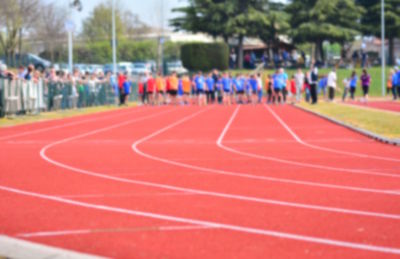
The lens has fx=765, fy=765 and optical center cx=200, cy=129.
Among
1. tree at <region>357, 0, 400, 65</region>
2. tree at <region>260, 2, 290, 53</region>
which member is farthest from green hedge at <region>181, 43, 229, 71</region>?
tree at <region>357, 0, 400, 65</region>

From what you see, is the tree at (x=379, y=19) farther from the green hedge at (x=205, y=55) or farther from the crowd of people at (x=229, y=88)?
the crowd of people at (x=229, y=88)

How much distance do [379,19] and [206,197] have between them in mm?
61604

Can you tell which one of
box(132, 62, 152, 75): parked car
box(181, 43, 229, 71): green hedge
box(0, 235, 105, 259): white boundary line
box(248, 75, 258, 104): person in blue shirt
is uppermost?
box(181, 43, 229, 71): green hedge

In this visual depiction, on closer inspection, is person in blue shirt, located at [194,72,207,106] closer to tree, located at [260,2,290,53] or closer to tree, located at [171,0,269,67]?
tree, located at [171,0,269,67]

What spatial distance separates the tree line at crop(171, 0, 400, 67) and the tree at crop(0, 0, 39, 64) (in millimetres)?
19099

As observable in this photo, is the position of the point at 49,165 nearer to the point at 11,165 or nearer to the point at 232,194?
the point at 11,165

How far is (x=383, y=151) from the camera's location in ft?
45.6

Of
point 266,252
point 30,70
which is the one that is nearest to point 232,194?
point 266,252

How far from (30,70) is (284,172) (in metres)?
19.3

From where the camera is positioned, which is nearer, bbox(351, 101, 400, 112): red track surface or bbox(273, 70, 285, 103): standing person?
bbox(351, 101, 400, 112): red track surface

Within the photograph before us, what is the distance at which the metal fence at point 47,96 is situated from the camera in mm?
25500

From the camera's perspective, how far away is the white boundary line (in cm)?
539

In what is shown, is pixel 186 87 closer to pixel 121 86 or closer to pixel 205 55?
pixel 121 86

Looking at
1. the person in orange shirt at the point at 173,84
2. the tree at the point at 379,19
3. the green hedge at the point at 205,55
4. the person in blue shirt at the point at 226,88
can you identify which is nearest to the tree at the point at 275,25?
the green hedge at the point at 205,55
